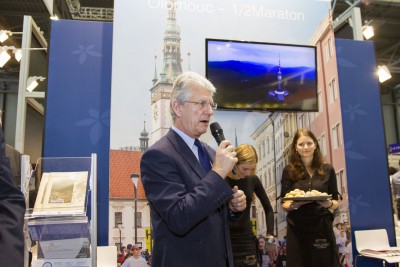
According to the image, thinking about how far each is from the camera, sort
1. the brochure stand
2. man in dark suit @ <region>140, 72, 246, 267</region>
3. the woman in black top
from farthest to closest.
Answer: the woman in black top < the brochure stand < man in dark suit @ <region>140, 72, 246, 267</region>

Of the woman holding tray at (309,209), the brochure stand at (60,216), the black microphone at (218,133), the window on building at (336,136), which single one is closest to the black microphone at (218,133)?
the black microphone at (218,133)

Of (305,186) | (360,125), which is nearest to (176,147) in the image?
(305,186)

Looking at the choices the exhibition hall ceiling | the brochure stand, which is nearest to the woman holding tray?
the brochure stand

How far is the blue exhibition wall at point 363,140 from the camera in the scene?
3848 millimetres

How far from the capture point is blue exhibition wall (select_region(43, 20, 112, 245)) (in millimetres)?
3318

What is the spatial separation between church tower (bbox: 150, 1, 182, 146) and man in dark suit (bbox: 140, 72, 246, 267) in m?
1.60

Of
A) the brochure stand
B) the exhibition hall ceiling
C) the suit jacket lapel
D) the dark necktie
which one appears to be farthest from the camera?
the exhibition hall ceiling

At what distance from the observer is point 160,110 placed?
3.38m

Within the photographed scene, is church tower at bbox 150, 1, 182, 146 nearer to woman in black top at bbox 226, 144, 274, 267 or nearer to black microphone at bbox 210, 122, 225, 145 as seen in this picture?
woman in black top at bbox 226, 144, 274, 267

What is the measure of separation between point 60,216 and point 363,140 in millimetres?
3053

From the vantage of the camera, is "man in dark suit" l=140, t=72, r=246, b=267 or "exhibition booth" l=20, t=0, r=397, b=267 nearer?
"man in dark suit" l=140, t=72, r=246, b=267

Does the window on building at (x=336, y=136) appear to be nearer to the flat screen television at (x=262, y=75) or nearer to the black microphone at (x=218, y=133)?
the flat screen television at (x=262, y=75)

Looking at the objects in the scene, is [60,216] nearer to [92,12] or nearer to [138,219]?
[138,219]

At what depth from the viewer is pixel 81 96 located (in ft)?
11.2
